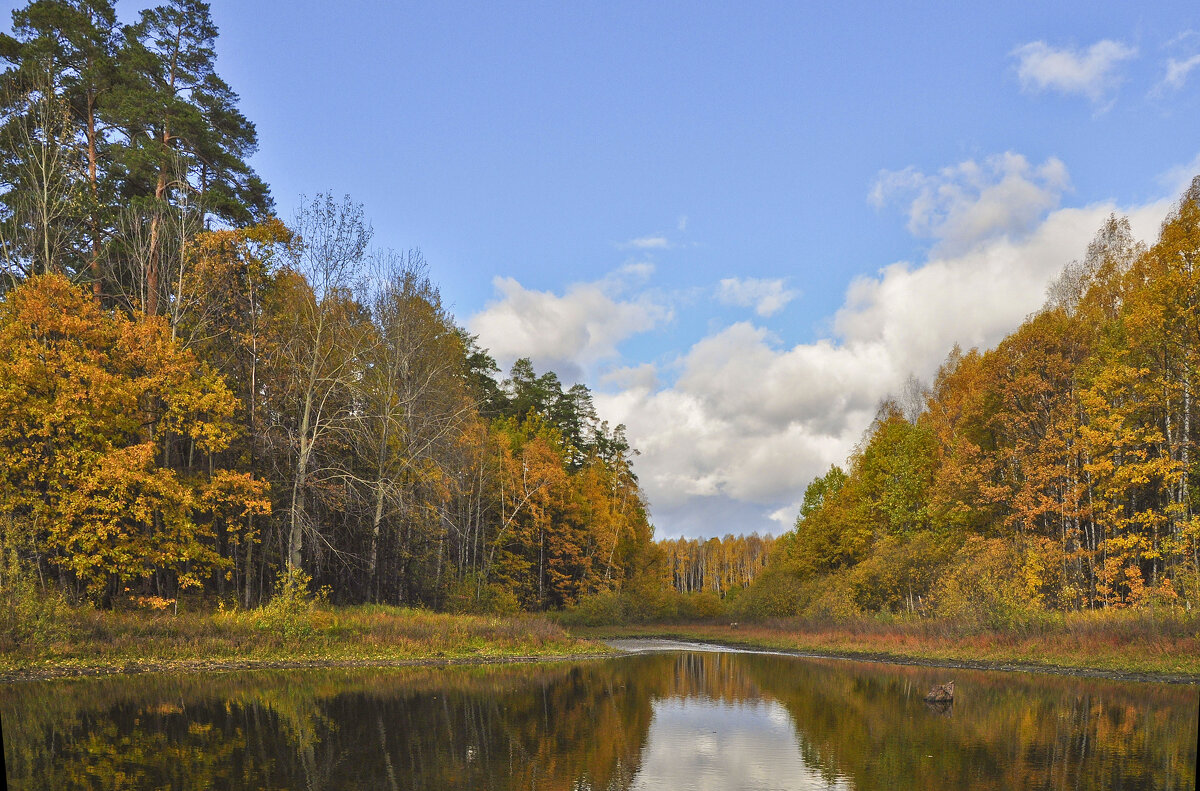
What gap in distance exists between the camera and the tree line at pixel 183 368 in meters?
30.6

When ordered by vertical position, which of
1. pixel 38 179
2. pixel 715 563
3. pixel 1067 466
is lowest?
pixel 715 563

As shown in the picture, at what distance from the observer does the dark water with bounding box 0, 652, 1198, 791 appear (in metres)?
13.2

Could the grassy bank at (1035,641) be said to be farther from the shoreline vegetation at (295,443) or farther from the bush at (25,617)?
the bush at (25,617)

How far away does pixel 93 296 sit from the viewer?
34438 millimetres

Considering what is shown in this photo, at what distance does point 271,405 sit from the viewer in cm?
4203

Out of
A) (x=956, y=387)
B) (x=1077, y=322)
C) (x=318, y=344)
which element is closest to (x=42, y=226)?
(x=318, y=344)

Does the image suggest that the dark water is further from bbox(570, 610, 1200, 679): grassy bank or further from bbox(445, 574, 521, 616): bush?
bbox(445, 574, 521, 616): bush

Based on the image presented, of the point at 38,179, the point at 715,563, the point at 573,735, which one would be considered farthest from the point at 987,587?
the point at 715,563

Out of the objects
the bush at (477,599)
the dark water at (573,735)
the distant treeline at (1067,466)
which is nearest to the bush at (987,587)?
the distant treeline at (1067,466)

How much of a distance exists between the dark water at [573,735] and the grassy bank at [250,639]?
9.06ft

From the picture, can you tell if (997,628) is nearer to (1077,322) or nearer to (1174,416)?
(1174,416)

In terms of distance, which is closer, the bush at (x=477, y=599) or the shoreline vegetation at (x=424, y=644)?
the shoreline vegetation at (x=424, y=644)

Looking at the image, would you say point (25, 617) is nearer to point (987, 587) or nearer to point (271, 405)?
point (271, 405)

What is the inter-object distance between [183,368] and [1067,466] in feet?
153
